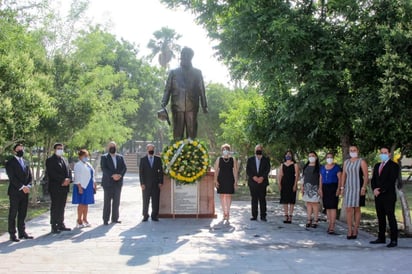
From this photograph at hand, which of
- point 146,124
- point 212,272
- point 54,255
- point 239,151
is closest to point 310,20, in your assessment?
point 212,272

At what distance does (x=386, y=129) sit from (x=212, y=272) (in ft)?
16.5

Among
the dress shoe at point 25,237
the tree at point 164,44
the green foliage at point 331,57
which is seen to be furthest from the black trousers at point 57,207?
the tree at point 164,44

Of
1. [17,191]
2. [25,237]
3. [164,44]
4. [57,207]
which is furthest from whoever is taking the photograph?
[164,44]

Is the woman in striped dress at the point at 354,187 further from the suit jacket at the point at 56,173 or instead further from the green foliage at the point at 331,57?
the suit jacket at the point at 56,173

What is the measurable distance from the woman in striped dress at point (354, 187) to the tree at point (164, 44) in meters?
56.5

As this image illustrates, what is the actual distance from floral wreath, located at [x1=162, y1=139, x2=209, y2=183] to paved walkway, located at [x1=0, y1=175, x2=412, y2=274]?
1076 millimetres

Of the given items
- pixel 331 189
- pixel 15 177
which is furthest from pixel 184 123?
pixel 15 177

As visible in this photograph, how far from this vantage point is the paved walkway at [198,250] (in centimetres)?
702

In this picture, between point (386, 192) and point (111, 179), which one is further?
point (111, 179)

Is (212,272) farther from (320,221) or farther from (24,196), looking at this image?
(320,221)

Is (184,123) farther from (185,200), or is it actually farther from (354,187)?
(354,187)

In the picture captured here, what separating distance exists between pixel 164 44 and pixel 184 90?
180 ft

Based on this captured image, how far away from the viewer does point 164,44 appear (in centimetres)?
6575

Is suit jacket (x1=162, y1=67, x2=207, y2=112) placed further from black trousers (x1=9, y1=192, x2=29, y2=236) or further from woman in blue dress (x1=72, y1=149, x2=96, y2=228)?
black trousers (x1=9, y1=192, x2=29, y2=236)
